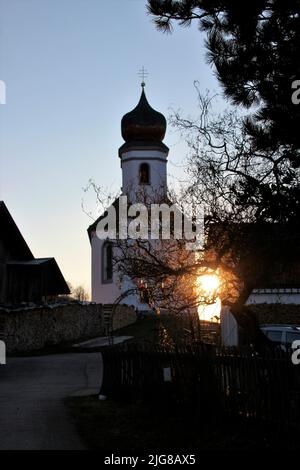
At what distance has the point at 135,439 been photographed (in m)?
9.99

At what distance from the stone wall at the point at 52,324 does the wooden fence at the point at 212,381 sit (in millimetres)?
→ 8548

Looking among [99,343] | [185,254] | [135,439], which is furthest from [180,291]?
[99,343]

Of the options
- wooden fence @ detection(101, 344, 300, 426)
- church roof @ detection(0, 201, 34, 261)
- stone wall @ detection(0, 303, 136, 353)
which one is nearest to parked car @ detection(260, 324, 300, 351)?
wooden fence @ detection(101, 344, 300, 426)

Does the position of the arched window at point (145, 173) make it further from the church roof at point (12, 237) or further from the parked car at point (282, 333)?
the parked car at point (282, 333)

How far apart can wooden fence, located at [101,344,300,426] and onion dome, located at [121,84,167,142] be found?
35309mm

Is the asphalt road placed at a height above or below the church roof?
below

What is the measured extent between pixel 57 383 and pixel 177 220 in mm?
6322

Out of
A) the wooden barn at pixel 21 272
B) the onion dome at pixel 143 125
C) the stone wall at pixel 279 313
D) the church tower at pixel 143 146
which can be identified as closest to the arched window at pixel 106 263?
the church tower at pixel 143 146

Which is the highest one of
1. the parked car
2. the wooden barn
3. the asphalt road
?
the wooden barn

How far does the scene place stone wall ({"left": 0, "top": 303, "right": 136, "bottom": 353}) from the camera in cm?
2698

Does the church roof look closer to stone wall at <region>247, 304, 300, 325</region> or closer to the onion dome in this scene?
stone wall at <region>247, 304, 300, 325</region>

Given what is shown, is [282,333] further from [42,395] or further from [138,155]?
[138,155]

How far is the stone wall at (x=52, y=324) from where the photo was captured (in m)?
27.0
